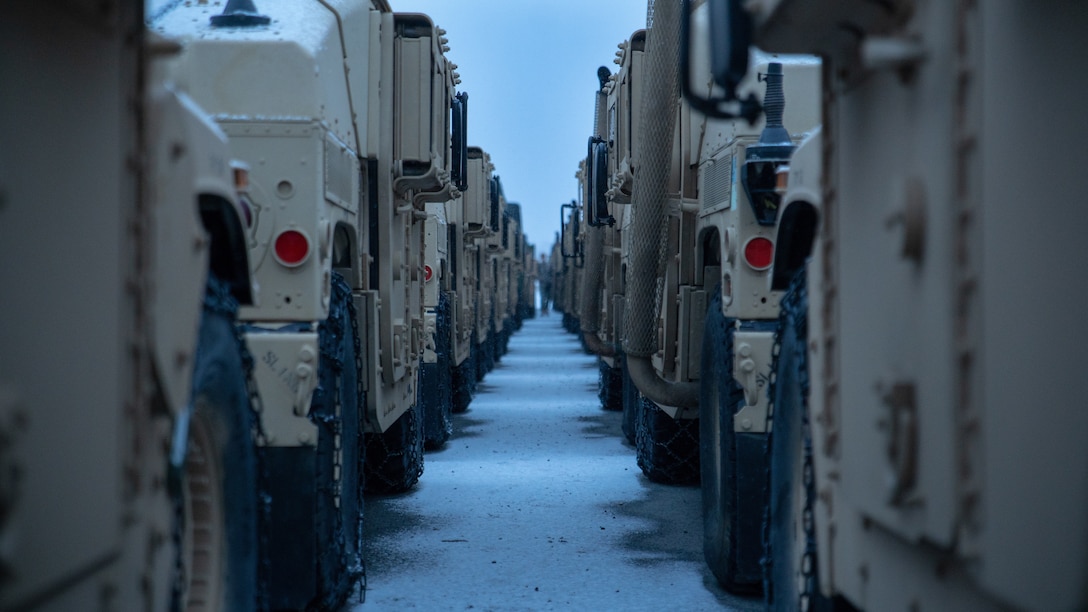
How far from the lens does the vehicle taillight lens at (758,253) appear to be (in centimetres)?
534

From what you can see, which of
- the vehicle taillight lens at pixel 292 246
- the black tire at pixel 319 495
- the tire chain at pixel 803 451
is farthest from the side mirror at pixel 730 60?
the black tire at pixel 319 495

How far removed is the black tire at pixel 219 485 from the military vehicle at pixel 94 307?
0.30 metres

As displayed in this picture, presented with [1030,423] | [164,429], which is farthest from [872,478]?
[164,429]

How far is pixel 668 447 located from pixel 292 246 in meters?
4.56

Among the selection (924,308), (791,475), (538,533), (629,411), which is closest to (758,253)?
(791,475)

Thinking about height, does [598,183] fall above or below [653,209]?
above

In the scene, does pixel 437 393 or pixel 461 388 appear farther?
pixel 461 388

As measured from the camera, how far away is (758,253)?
211 inches

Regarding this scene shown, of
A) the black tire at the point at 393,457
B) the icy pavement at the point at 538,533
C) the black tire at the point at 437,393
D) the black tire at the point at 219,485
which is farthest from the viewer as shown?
the black tire at the point at 437,393

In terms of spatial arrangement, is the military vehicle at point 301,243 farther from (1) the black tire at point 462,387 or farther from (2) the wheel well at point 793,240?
(1) the black tire at point 462,387

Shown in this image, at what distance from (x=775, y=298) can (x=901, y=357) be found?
9.85 feet

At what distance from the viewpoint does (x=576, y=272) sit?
2212 centimetres

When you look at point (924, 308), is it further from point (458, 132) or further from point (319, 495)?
point (458, 132)

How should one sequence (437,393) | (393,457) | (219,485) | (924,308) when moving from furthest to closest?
1. (437,393)
2. (393,457)
3. (219,485)
4. (924,308)
